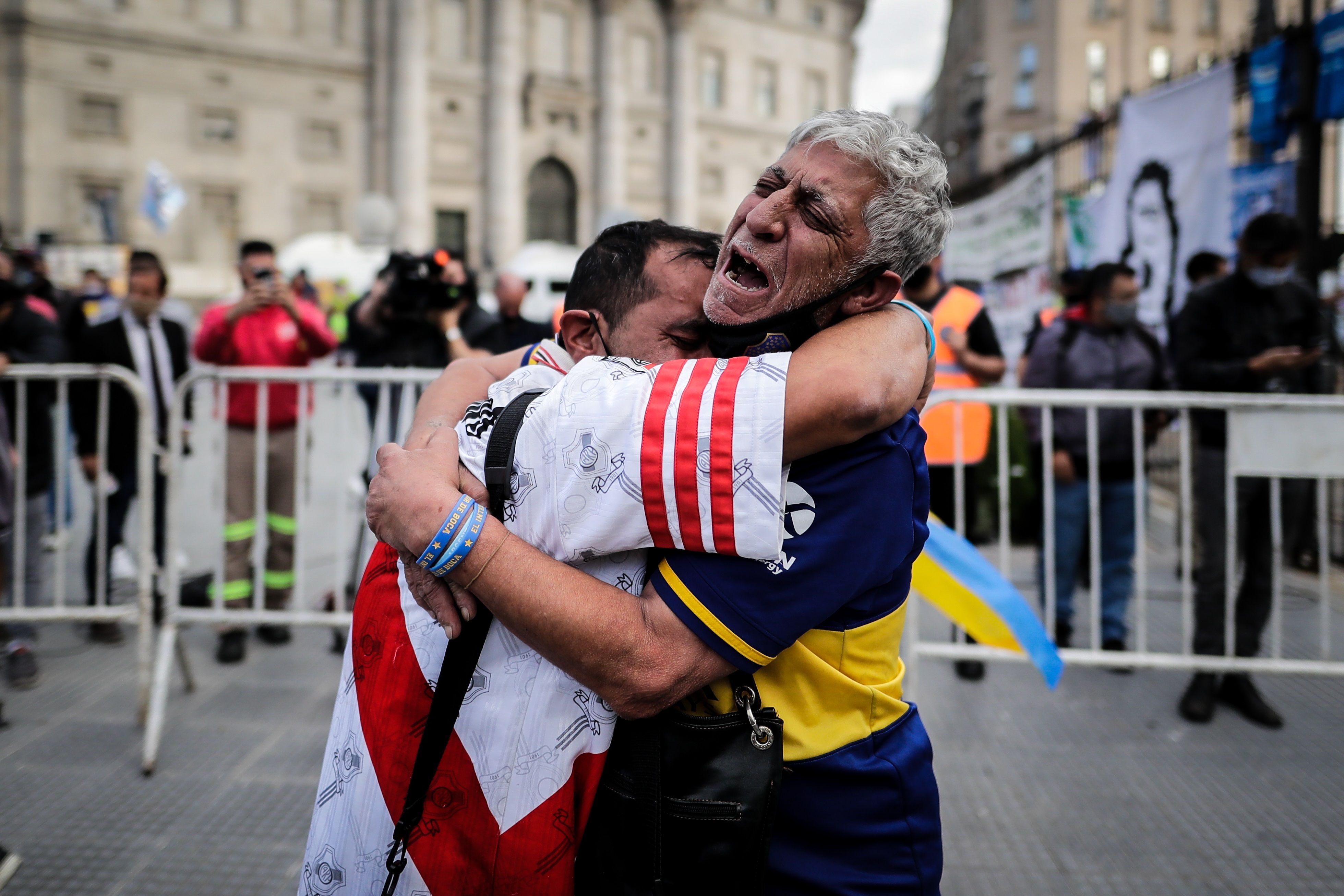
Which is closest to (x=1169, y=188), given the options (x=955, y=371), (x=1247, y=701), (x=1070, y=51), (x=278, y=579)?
(x=955, y=371)

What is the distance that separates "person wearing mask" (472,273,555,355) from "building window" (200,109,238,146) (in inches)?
1183

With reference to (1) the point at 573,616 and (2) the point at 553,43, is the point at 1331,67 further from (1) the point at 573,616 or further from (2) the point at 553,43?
(2) the point at 553,43

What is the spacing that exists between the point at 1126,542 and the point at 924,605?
1.41 meters

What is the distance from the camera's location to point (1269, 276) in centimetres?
444

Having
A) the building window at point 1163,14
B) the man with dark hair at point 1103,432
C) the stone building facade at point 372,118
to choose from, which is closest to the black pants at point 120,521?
the man with dark hair at point 1103,432

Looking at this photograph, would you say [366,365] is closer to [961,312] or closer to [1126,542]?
[961,312]

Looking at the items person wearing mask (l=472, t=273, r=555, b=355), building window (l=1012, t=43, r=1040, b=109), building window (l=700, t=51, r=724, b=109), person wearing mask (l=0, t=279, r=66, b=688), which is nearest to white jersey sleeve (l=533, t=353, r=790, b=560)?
person wearing mask (l=472, t=273, r=555, b=355)

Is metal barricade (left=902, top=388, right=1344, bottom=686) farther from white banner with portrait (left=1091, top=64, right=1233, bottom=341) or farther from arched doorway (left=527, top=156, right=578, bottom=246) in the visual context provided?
arched doorway (left=527, top=156, right=578, bottom=246)

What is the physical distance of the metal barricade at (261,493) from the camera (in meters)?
3.77

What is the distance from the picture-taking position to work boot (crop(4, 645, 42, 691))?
4.31m

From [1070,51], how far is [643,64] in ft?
71.2

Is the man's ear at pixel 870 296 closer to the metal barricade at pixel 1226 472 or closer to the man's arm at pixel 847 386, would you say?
the man's arm at pixel 847 386

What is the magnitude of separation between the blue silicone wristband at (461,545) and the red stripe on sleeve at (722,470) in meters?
0.31

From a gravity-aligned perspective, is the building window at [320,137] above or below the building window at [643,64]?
below
